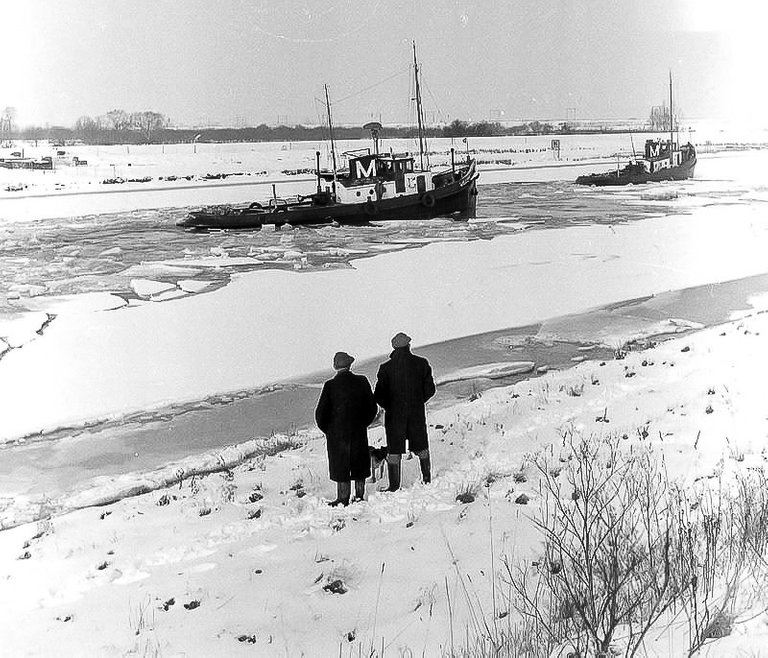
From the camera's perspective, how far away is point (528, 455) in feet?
14.2

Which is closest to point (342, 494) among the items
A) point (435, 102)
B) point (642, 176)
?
point (435, 102)

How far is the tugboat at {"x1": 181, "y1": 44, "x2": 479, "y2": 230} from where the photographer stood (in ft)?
18.2

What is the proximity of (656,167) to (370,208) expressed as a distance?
2.59m

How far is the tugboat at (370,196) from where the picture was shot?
5535 mm

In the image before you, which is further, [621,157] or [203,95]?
[621,157]

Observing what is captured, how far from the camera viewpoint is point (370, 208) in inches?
243

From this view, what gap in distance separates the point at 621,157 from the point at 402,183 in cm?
204

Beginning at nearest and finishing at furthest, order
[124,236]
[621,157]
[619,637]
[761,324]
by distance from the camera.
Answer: [619,637] → [124,236] → [761,324] → [621,157]

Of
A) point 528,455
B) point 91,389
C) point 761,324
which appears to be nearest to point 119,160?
point 91,389

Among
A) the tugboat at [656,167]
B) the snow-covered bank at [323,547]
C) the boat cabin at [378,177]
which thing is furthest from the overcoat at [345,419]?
the tugboat at [656,167]

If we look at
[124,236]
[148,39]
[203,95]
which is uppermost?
[148,39]

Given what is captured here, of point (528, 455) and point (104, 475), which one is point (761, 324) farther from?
point (104, 475)

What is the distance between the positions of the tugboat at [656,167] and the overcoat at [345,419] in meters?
3.60

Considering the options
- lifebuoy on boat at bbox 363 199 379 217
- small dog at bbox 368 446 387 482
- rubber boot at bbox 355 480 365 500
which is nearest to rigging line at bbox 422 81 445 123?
lifebuoy on boat at bbox 363 199 379 217
